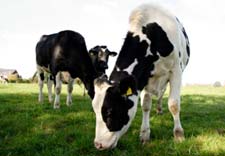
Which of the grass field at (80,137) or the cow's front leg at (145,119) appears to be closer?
the grass field at (80,137)

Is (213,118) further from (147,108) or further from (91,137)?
(91,137)

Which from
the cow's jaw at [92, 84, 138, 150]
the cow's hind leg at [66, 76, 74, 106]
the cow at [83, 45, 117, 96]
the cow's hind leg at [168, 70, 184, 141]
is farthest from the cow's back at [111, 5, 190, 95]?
the cow at [83, 45, 117, 96]

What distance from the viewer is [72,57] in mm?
11594

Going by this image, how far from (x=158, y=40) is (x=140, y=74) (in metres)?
0.79

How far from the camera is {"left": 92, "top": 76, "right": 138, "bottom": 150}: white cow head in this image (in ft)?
18.4

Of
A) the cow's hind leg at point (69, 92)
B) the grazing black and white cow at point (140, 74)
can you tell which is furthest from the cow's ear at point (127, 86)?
the cow's hind leg at point (69, 92)

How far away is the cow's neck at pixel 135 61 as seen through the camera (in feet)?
20.7

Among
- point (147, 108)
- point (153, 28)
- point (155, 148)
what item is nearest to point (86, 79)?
point (147, 108)

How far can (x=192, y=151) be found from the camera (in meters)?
5.77

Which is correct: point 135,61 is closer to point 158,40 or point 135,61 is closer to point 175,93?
point 158,40

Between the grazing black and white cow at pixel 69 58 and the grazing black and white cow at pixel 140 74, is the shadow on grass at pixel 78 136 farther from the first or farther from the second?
the grazing black and white cow at pixel 69 58

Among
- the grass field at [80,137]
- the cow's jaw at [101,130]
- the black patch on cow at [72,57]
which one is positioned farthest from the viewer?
the black patch on cow at [72,57]

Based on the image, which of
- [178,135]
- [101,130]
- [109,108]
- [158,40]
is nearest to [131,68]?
[158,40]

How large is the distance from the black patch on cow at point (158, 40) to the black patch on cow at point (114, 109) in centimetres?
132
